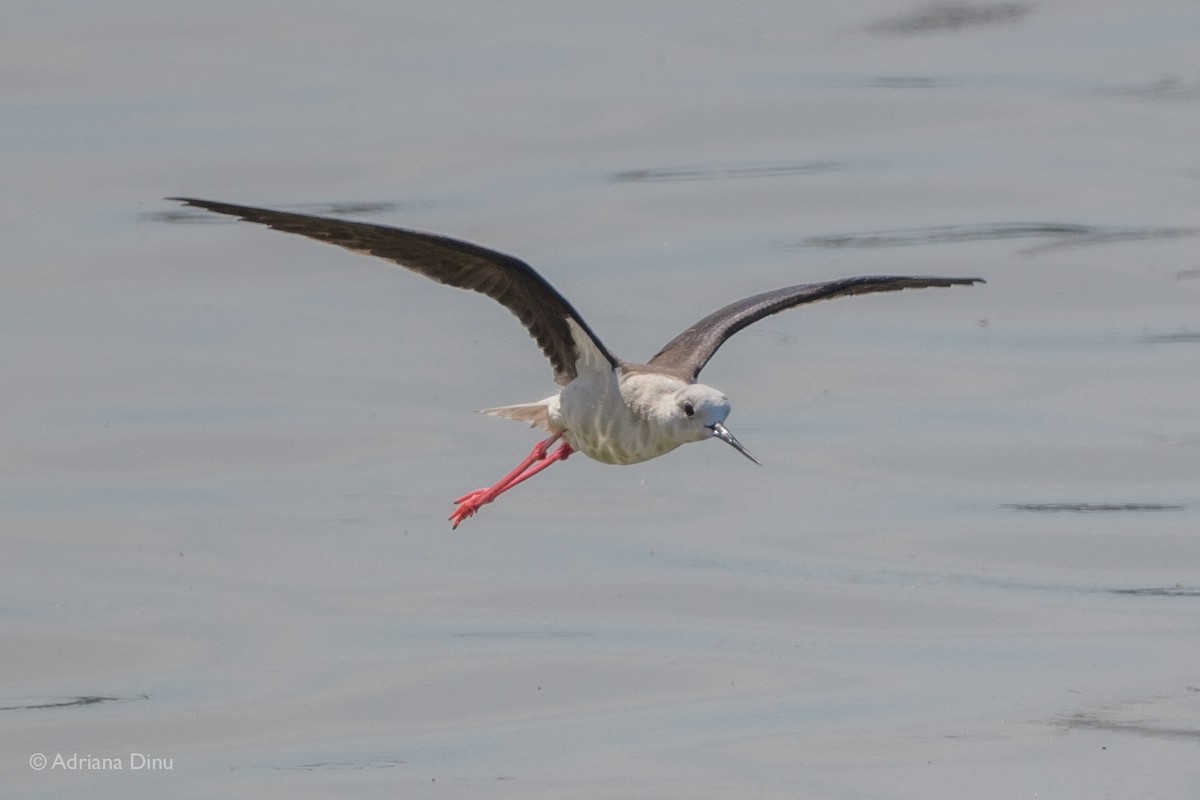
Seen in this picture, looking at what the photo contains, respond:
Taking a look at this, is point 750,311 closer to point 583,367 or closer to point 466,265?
point 583,367

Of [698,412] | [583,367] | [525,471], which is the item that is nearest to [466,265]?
[583,367]

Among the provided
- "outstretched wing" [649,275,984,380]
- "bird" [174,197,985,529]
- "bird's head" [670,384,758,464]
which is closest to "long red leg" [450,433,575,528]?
"bird" [174,197,985,529]

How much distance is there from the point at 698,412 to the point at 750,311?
4.41ft

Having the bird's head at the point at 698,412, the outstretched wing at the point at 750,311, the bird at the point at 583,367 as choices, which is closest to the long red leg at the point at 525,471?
the bird at the point at 583,367

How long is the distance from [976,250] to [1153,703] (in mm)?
7711

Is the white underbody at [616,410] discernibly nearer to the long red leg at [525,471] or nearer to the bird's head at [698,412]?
the bird's head at [698,412]

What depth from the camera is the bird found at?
9.14m

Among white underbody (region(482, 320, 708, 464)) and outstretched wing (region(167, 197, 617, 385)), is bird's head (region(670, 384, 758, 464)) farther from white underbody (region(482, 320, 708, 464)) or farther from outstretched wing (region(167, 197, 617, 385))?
outstretched wing (region(167, 197, 617, 385))

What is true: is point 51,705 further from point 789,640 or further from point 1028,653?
point 1028,653

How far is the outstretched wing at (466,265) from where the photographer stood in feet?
28.0

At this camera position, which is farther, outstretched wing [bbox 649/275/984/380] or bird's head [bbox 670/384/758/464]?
outstretched wing [bbox 649/275/984/380]

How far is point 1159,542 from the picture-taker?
15.5 meters

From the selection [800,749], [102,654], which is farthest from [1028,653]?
[102,654]

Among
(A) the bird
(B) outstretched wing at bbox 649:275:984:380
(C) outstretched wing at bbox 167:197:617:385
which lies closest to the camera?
(C) outstretched wing at bbox 167:197:617:385
